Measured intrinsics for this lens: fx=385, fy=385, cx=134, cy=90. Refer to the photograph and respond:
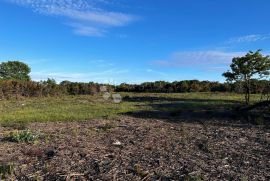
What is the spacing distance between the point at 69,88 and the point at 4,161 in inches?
1079

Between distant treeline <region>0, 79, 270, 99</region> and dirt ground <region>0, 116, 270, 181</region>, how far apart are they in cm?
1308

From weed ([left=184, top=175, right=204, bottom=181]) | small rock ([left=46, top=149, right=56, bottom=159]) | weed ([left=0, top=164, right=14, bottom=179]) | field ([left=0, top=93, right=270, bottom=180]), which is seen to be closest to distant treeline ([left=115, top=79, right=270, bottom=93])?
field ([left=0, top=93, right=270, bottom=180])

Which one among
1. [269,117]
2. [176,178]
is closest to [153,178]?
[176,178]

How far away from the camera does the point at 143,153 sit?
753 cm

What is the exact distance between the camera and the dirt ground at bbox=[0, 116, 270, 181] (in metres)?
6.12

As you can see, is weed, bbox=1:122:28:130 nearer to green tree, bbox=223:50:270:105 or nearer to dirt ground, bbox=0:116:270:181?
dirt ground, bbox=0:116:270:181

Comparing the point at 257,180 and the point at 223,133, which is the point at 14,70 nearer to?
the point at 223,133

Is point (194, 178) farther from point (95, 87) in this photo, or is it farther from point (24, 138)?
point (95, 87)

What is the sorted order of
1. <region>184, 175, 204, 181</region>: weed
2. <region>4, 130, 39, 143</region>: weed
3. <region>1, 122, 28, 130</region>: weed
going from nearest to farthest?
<region>184, 175, 204, 181</region>: weed
<region>4, 130, 39, 143</region>: weed
<region>1, 122, 28, 130</region>: weed

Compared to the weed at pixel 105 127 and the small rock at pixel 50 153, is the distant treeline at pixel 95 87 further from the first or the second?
the small rock at pixel 50 153

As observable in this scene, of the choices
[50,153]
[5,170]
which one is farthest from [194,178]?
[50,153]

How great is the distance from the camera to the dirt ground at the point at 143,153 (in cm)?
612

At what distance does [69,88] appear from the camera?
34.2m

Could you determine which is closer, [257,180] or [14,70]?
[257,180]
